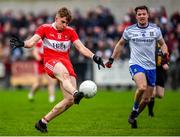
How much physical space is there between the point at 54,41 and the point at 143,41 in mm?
2272

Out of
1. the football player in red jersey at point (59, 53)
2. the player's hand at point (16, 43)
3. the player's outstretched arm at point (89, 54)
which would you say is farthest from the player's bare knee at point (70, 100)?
the player's hand at point (16, 43)

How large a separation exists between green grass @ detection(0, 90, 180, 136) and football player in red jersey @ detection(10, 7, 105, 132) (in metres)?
0.54

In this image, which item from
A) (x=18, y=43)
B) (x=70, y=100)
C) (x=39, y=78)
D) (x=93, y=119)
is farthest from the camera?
(x=39, y=78)

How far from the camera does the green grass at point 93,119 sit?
1467 cm

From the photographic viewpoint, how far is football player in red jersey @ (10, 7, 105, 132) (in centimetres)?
1451

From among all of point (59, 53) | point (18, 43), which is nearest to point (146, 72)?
point (59, 53)

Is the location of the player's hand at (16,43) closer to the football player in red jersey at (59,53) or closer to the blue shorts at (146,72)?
the football player in red jersey at (59,53)

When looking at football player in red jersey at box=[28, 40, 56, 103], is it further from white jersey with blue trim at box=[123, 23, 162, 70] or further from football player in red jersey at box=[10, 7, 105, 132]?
football player in red jersey at box=[10, 7, 105, 132]

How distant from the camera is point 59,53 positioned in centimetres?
1490

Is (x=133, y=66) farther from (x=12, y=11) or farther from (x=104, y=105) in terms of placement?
(x=12, y=11)

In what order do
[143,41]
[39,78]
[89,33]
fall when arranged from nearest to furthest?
[143,41]
[39,78]
[89,33]

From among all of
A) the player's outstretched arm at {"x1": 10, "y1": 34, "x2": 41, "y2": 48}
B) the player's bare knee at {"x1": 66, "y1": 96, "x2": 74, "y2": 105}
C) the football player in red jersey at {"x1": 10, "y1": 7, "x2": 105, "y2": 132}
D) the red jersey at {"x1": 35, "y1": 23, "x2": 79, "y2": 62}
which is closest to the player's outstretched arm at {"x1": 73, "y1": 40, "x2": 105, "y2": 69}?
the football player in red jersey at {"x1": 10, "y1": 7, "x2": 105, "y2": 132}

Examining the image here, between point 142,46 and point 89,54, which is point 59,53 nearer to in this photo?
point 89,54

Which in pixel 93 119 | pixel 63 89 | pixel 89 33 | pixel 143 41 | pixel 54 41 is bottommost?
pixel 93 119
